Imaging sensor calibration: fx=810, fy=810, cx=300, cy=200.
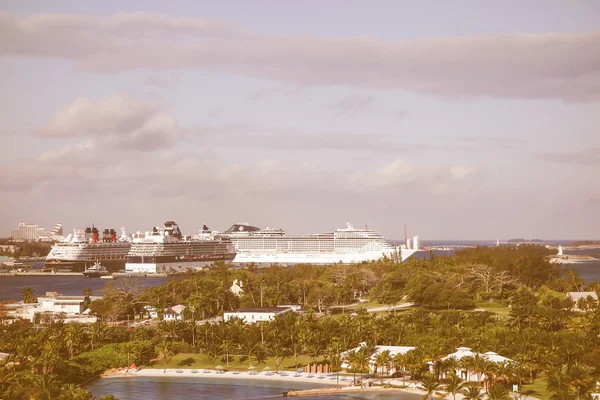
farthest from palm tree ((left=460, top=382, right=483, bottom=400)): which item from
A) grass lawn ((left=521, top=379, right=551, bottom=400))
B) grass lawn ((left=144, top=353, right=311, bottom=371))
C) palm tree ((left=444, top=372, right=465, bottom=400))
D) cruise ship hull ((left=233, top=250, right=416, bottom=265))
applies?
cruise ship hull ((left=233, top=250, right=416, bottom=265))

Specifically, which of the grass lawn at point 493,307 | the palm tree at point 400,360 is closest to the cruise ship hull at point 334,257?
the grass lawn at point 493,307

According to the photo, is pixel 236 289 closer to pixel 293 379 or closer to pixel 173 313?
pixel 173 313

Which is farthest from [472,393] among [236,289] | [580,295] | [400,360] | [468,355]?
[236,289]

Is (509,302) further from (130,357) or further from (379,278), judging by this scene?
(130,357)

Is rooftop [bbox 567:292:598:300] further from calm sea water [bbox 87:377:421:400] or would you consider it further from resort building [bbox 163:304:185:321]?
resort building [bbox 163:304:185:321]

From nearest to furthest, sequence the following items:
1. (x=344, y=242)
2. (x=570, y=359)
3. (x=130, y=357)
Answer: (x=570, y=359), (x=130, y=357), (x=344, y=242)

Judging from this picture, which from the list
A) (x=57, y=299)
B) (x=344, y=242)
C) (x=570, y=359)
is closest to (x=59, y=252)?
(x=344, y=242)

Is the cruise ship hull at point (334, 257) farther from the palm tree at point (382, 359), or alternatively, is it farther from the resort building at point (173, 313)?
the palm tree at point (382, 359)
